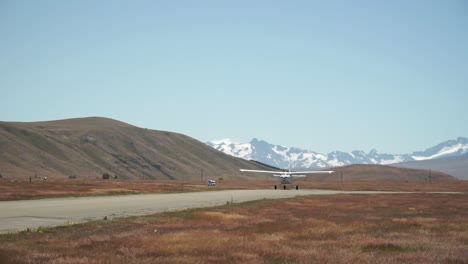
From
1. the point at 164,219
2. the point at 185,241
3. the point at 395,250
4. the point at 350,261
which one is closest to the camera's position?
the point at 350,261

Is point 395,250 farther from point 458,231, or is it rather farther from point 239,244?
point 458,231

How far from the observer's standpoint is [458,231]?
84.4 ft

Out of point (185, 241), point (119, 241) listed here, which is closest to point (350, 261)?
point (185, 241)

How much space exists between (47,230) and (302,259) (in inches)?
532

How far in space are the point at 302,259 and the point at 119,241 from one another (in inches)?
301

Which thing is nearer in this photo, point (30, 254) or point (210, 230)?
point (30, 254)

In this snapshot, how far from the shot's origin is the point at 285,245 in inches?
776

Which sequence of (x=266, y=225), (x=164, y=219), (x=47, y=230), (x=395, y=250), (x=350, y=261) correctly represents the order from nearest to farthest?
(x=350, y=261) < (x=395, y=250) < (x=47, y=230) < (x=266, y=225) < (x=164, y=219)

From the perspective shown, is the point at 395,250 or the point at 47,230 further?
the point at 47,230

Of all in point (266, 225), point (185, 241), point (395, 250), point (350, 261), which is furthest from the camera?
point (266, 225)

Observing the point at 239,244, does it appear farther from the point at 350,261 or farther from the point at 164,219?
the point at 164,219

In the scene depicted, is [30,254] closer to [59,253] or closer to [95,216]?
[59,253]

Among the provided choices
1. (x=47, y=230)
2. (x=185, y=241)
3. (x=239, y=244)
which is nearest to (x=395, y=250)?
(x=239, y=244)

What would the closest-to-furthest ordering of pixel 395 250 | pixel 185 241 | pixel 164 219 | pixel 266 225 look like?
pixel 395 250 < pixel 185 241 < pixel 266 225 < pixel 164 219
